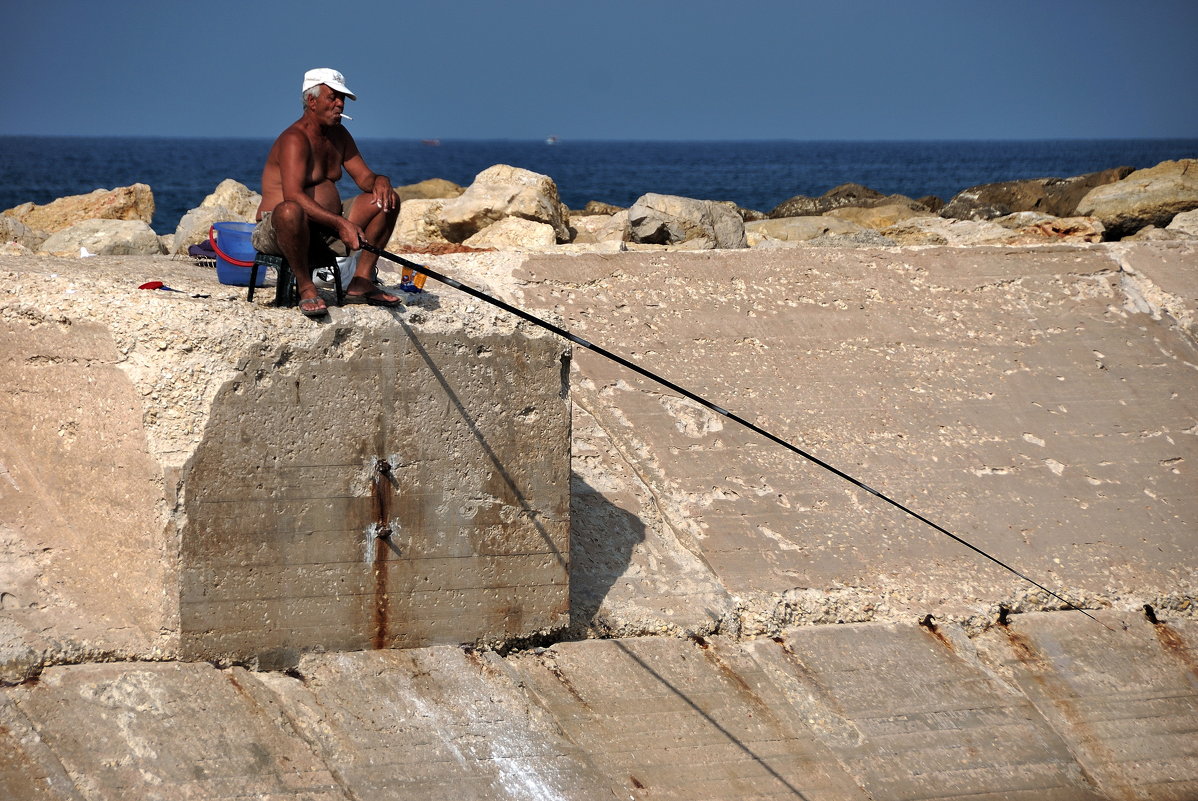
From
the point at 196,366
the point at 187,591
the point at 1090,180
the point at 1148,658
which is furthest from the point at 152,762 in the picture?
the point at 1090,180

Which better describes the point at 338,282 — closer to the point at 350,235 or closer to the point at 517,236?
the point at 350,235

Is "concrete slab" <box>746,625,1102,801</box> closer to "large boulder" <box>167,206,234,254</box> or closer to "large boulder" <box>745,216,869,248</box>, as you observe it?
"large boulder" <box>167,206,234,254</box>

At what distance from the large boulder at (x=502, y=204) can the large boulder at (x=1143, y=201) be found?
6.02 metres

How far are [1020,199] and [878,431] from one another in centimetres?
1273

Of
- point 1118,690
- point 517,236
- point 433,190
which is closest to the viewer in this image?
point 1118,690

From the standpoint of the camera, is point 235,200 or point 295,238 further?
point 235,200

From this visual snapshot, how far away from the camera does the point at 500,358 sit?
13.8ft

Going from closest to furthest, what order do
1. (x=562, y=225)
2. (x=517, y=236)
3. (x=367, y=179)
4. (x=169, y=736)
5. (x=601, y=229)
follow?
(x=169, y=736) < (x=367, y=179) < (x=517, y=236) < (x=562, y=225) < (x=601, y=229)

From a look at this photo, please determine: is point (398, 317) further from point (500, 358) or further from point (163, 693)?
point (163, 693)

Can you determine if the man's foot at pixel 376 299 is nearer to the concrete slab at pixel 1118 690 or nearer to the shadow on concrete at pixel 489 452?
the shadow on concrete at pixel 489 452

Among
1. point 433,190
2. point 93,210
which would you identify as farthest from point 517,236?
point 433,190

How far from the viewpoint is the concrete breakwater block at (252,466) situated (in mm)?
3914

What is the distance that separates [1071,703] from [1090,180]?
16.9m

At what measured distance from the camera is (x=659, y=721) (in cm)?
436
